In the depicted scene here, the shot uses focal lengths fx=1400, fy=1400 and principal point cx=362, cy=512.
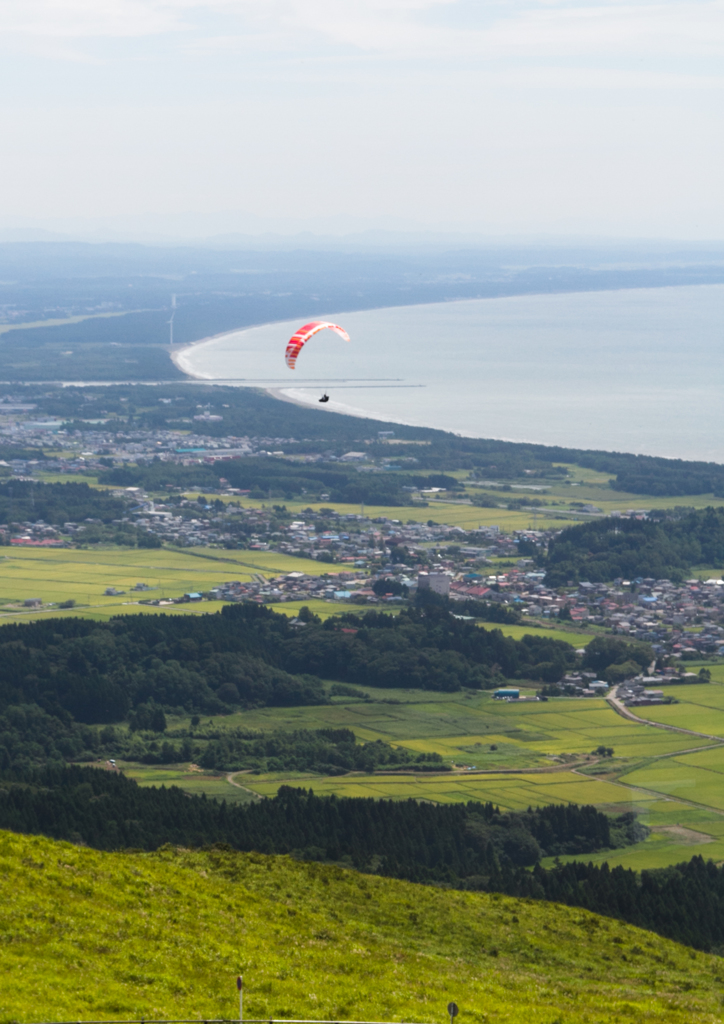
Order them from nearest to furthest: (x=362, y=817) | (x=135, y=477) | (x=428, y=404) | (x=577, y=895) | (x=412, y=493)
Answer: (x=577, y=895), (x=362, y=817), (x=412, y=493), (x=135, y=477), (x=428, y=404)

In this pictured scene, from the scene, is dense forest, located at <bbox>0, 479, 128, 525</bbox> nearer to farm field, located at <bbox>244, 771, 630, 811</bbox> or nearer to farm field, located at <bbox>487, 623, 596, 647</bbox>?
farm field, located at <bbox>487, 623, 596, 647</bbox>

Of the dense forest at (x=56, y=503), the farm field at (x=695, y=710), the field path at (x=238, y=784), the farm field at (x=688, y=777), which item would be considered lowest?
the field path at (x=238, y=784)

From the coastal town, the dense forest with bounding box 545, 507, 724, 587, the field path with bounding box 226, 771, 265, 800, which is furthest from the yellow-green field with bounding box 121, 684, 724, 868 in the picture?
the dense forest with bounding box 545, 507, 724, 587

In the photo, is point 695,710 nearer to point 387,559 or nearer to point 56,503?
point 387,559

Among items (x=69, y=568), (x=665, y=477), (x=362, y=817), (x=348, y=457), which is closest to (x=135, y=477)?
(x=348, y=457)

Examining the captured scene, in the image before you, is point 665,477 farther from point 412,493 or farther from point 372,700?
point 372,700

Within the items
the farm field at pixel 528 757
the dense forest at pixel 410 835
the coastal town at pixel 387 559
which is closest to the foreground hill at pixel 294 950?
the dense forest at pixel 410 835

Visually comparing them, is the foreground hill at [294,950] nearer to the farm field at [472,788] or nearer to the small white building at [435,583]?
the farm field at [472,788]
